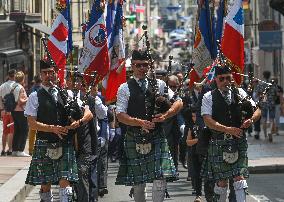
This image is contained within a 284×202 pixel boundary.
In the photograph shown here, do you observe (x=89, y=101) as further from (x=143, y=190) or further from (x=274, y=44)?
(x=274, y=44)

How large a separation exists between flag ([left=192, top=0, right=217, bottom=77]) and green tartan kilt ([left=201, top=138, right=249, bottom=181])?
19.2 feet

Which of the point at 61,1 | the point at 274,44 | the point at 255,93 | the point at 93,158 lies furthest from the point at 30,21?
the point at 93,158

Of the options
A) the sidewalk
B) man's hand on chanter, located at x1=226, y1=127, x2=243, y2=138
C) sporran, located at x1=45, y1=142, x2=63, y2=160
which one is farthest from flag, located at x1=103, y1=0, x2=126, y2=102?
man's hand on chanter, located at x1=226, y1=127, x2=243, y2=138

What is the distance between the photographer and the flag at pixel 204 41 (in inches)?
704

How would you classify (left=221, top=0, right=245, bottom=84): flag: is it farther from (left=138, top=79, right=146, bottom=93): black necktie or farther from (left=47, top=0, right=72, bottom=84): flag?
(left=138, top=79, right=146, bottom=93): black necktie

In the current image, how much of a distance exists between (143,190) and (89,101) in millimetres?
2590

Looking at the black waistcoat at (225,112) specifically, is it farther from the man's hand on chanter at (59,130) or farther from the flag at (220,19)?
the flag at (220,19)

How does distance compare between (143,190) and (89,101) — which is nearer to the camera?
(143,190)

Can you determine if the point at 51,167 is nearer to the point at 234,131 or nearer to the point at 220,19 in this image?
the point at 234,131

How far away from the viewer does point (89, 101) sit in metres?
14.4

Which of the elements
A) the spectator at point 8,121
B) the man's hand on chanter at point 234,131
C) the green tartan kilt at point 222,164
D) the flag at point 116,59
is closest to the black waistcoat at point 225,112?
the man's hand on chanter at point 234,131

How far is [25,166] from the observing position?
1995 cm

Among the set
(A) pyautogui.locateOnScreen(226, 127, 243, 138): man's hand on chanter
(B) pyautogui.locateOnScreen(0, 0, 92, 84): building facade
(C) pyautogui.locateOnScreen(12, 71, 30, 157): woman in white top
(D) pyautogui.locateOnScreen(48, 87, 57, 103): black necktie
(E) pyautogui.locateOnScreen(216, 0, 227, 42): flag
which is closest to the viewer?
(A) pyautogui.locateOnScreen(226, 127, 243, 138): man's hand on chanter

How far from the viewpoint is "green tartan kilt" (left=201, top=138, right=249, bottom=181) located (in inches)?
460
